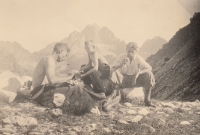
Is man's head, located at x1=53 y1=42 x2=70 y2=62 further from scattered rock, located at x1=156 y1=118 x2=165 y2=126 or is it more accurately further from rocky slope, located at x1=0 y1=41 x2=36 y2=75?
scattered rock, located at x1=156 y1=118 x2=165 y2=126

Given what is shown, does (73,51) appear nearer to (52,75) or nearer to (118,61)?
(52,75)

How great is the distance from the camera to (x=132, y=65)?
24.8 feet

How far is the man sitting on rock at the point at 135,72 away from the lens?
7449 millimetres

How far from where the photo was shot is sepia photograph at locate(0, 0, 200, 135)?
6852 mm

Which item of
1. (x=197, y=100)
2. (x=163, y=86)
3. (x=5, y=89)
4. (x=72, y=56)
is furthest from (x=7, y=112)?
(x=197, y=100)

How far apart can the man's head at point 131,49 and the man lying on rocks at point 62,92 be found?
3.32 feet

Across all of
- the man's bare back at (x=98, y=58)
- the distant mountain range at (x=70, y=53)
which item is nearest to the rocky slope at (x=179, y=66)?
the distant mountain range at (x=70, y=53)

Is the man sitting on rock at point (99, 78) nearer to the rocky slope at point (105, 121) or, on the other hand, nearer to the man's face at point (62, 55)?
the rocky slope at point (105, 121)

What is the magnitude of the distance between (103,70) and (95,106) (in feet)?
2.79

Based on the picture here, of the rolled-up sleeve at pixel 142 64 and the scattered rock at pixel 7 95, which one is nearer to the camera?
the scattered rock at pixel 7 95

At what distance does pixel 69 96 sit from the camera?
700 cm

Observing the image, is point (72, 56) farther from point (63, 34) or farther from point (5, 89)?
point (5, 89)

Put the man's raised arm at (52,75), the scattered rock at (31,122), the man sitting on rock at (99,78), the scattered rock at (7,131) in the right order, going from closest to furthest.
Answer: the scattered rock at (7,131), the scattered rock at (31,122), the man's raised arm at (52,75), the man sitting on rock at (99,78)

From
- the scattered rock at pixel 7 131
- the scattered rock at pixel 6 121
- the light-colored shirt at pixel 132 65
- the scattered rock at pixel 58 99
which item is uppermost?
the light-colored shirt at pixel 132 65
